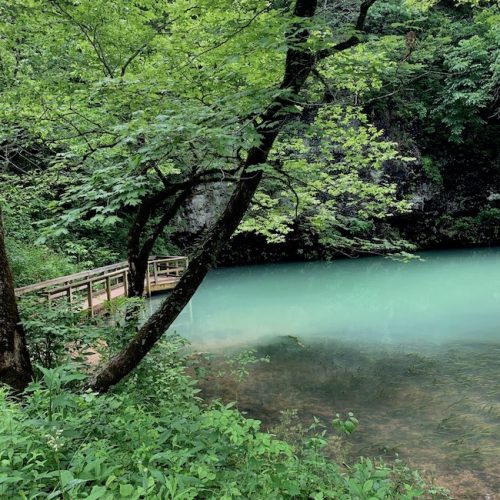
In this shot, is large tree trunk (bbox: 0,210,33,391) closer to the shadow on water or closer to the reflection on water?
the shadow on water

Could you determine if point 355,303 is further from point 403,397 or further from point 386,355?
point 403,397

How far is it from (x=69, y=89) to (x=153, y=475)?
467 centimetres

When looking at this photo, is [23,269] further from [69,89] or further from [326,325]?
[326,325]

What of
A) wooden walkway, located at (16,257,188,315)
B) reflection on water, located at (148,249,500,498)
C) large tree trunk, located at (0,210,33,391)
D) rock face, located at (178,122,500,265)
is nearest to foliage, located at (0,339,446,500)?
large tree trunk, located at (0,210,33,391)

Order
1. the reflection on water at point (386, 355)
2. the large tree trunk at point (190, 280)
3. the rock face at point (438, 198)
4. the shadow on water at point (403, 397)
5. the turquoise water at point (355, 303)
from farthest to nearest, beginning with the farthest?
the rock face at point (438, 198) < the turquoise water at point (355, 303) < the reflection on water at point (386, 355) < the shadow on water at point (403, 397) < the large tree trunk at point (190, 280)

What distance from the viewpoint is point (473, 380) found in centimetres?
626

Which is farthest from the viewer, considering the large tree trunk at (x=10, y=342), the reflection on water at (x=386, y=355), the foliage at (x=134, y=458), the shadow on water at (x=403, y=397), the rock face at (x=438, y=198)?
the rock face at (x=438, y=198)

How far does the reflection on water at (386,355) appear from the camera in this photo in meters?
4.73

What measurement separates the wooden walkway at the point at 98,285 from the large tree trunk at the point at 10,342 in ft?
5.93

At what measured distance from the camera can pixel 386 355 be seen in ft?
25.2

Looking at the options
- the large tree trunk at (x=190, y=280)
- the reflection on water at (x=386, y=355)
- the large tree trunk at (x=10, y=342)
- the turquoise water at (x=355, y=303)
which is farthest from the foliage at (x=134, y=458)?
the turquoise water at (x=355, y=303)

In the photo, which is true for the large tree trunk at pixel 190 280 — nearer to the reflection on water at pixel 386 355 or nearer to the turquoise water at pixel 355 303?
the reflection on water at pixel 386 355

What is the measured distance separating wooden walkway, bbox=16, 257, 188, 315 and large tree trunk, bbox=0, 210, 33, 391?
1808mm

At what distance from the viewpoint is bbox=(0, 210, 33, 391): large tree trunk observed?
314 centimetres
